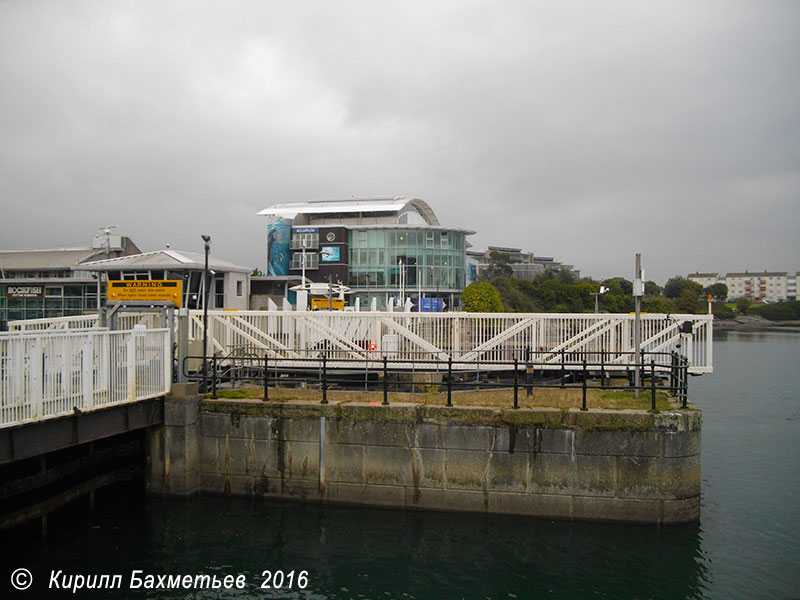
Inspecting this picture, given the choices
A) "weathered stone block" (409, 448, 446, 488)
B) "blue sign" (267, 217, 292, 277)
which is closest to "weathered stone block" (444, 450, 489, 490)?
"weathered stone block" (409, 448, 446, 488)

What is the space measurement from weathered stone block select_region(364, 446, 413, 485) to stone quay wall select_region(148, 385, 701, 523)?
0.07ft

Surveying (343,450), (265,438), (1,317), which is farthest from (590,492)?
(1,317)

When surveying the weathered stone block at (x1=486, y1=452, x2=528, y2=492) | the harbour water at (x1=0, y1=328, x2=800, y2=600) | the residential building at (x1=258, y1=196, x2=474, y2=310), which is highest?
the residential building at (x1=258, y1=196, x2=474, y2=310)

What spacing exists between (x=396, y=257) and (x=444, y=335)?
65050 millimetres

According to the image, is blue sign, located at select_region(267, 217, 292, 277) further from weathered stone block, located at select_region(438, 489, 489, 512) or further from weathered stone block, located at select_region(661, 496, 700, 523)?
weathered stone block, located at select_region(661, 496, 700, 523)

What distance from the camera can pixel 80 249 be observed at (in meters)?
68.3

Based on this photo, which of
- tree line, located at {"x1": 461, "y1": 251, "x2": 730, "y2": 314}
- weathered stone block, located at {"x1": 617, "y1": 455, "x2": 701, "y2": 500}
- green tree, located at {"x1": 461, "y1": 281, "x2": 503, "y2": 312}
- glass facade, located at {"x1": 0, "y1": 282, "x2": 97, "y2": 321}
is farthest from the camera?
tree line, located at {"x1": 461, "y1": 251, "x2": 730, "y2": 314}

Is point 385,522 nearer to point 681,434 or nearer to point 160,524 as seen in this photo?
point 160,524

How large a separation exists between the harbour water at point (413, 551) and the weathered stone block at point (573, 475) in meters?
0.73

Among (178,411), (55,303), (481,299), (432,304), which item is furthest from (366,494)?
(432,304)

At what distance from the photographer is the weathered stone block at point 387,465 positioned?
13875 mm

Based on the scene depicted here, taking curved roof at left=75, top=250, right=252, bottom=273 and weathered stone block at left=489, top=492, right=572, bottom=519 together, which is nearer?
weathered stone block at left=489, top=492, right=572, bottom=519

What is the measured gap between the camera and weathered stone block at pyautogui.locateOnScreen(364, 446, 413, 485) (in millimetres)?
13875

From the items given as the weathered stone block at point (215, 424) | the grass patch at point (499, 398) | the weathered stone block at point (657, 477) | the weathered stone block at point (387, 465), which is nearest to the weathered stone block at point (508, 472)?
the grass patch at point (499, 398)
